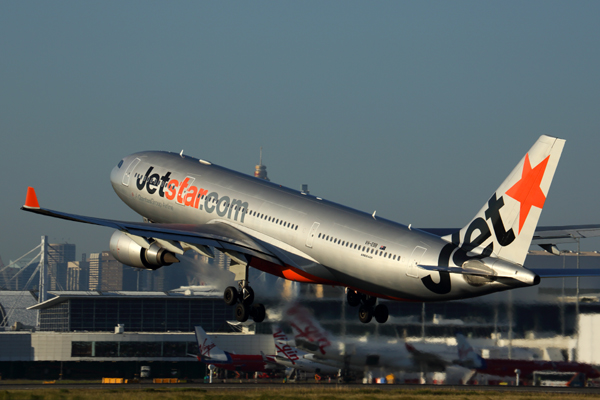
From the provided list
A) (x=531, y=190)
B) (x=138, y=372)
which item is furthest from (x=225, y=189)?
(x=138, y=372)

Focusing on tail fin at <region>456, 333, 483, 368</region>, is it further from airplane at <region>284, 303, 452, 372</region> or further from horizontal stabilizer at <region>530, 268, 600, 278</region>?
horizontal stabilizer at <region>530, 268, 600, 278</region>

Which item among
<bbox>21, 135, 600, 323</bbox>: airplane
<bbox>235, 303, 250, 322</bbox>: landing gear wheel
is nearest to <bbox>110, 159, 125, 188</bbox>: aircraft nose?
<bbox>21, 135, 600, 323</bbox>: airplane

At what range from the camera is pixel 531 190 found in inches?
1332

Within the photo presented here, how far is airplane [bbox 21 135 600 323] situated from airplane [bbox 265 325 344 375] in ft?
100

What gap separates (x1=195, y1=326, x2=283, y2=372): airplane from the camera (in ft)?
316

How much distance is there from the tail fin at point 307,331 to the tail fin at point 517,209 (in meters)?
39.8

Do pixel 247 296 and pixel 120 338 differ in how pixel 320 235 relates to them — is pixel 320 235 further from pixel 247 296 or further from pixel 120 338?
pixel 120 338

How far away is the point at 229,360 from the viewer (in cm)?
9638

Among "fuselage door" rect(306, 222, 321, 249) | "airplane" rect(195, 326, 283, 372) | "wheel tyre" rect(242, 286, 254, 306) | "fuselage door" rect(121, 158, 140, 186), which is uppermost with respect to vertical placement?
"fuselage door" rect(121, 158, 140, 186)

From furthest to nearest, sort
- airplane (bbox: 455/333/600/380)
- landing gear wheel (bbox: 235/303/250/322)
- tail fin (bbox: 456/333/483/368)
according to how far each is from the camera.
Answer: tail fin (bbox: 456/333/483/368) < airplane (bbox: 455/333/600/380) < landing gear wheel (bbox: 235/303/250/322)

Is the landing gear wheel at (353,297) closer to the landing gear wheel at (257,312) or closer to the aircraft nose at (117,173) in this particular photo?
the landing gear wheel at (257,312)

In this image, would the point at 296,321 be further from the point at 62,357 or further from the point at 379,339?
the point at 62,357

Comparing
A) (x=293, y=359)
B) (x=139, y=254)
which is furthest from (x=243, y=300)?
(x=293, y=359)

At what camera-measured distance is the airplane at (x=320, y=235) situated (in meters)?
34.4
